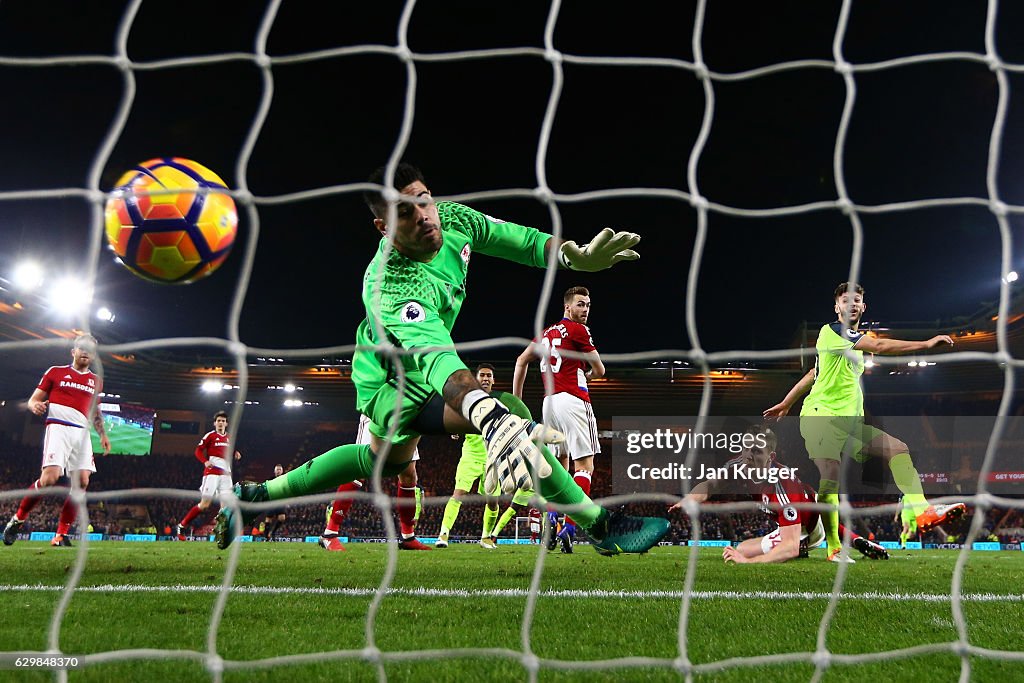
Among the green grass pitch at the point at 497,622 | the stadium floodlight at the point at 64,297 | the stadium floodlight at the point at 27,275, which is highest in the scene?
the stadium floodlight at the point at 27,275

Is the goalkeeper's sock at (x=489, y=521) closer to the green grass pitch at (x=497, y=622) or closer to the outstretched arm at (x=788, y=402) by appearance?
the outstretched arm at (x=788, y=402)

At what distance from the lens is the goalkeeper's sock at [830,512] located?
6170 millimetres

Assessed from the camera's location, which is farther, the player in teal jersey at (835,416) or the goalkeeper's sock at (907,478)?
the player in teal jersey at (835,416)

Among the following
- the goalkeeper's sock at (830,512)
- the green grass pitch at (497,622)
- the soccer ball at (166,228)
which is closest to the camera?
the green grass pitch at (497,622)

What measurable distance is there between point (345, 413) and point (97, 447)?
10.2 meters

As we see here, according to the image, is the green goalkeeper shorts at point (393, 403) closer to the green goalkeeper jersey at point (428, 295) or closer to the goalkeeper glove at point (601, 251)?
the green goalkeeper jersey at point (428, 295)

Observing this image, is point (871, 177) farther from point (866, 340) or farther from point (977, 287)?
point (866, 340)

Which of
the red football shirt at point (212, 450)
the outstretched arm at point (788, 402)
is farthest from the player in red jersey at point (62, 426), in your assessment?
the outstretched arm at point (788, 402)

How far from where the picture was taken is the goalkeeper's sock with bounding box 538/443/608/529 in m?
2.62

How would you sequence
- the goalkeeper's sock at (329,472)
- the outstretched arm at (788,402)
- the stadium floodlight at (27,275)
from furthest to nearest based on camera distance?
the stadium floodlight at (27,275)
the outstretched arm at (788,402)
the goalkeeper's sock at (329,472)

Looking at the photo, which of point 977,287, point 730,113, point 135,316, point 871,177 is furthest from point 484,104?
point 977,287

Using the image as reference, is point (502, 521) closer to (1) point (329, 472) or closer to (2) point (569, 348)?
(2) point (569, 348)

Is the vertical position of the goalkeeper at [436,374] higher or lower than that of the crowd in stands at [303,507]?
higher

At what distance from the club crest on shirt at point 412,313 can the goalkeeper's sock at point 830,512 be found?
13.9 ft
